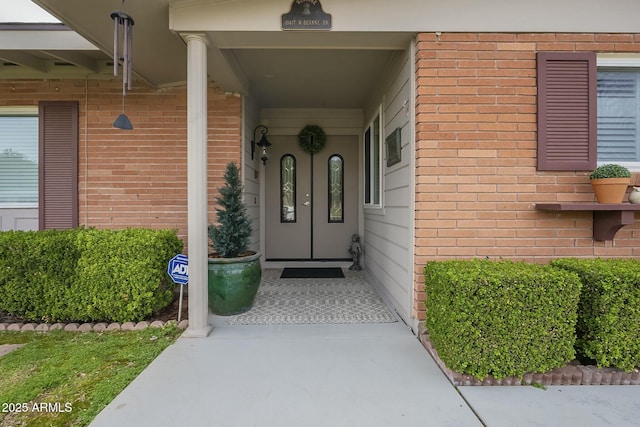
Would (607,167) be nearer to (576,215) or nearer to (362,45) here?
(576,215)

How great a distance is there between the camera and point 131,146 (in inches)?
169

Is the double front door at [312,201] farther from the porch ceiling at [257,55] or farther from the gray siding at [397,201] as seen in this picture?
the gray siding at [397,201]

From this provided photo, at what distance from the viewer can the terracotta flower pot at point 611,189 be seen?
8.84ft

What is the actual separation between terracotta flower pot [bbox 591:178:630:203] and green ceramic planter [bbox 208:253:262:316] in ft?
9.91

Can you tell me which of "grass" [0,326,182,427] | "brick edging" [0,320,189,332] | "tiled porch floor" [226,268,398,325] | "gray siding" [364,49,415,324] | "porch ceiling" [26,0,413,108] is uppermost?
"porch ceiling" [26,0,413,108]

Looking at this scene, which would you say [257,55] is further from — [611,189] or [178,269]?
[611,189]

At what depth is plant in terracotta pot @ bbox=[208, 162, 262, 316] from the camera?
3275 mm

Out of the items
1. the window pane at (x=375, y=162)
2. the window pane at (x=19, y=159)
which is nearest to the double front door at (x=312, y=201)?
the window pane at (x=375, y=162)

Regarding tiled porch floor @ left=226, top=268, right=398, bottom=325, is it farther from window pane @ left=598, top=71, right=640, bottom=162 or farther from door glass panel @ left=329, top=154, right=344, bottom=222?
window pane @ left=598, top=71, right=640, bottom=162

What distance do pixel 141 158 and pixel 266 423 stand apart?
3638 millimetres

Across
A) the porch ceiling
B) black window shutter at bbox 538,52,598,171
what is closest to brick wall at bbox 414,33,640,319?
black window shutter at bbox 538,52,598,171

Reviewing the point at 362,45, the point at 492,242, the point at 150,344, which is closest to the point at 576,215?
the point at 492,242

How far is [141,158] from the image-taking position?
14.1ft

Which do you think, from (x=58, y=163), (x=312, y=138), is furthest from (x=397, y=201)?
(x=58, y=163)
